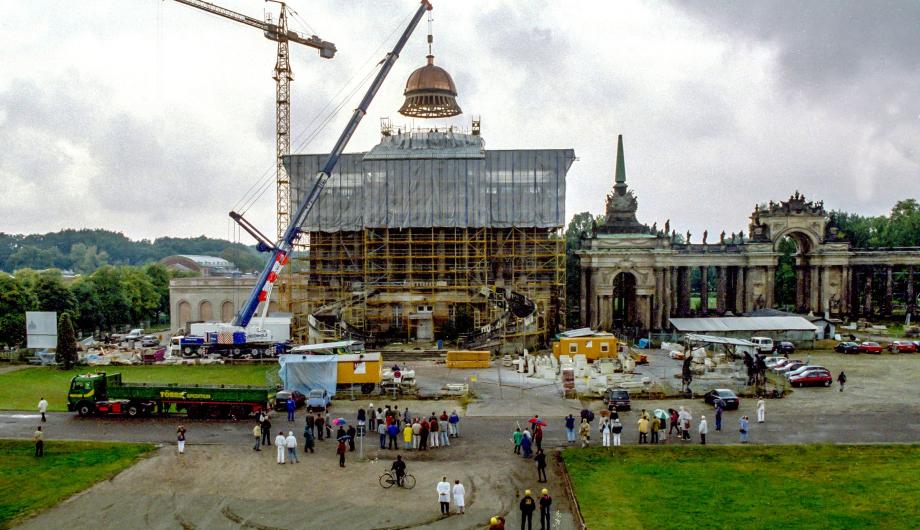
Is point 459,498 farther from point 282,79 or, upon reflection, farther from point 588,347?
point 282,79

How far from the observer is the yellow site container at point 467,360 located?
50.7 m

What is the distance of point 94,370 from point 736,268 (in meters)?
60.5

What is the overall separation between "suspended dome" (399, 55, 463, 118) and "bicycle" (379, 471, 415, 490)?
188ft

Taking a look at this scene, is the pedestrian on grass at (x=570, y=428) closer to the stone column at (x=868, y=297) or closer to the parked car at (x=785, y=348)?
the parked car at (x=785, y=348)

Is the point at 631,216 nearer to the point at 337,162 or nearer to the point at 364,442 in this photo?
the point at 337,162

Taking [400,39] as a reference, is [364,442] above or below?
below

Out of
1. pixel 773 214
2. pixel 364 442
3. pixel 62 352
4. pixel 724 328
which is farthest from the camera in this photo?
pixel 773 214

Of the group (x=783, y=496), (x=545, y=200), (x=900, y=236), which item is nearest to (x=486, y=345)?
(x=545, y=200)

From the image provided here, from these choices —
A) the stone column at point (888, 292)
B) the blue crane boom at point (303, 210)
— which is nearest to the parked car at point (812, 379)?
the blue crane boom at point (303, 210)

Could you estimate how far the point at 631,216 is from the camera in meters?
84.3

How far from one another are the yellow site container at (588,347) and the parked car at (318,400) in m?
21.1

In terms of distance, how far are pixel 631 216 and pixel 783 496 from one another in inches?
2509

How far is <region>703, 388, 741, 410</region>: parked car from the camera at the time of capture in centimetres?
3550

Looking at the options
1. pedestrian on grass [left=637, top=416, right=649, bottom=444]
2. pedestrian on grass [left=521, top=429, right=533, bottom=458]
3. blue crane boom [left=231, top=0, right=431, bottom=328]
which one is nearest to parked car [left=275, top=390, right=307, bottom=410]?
pedestrian on grass [left=521, top=429, right=533, bottom=458]
